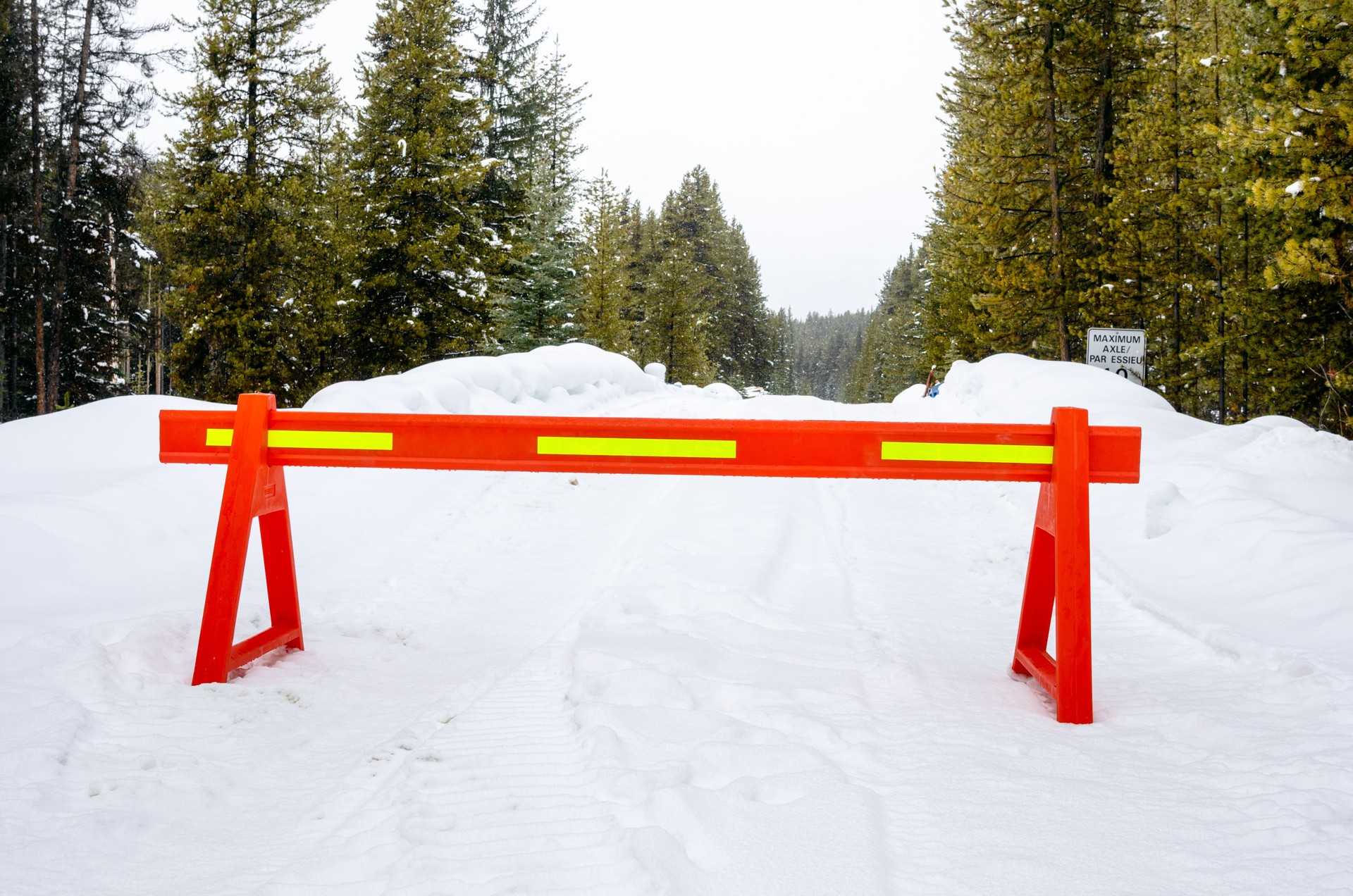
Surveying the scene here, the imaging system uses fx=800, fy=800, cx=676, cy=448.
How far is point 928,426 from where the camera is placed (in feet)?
11.9

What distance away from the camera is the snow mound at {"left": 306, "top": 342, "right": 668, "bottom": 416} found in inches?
411

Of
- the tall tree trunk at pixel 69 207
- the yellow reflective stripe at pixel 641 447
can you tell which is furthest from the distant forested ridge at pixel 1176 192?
the tall tree trunk at pixel 69 207

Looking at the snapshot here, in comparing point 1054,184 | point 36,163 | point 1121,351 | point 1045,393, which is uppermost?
point 36,163

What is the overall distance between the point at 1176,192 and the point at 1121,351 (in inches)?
180

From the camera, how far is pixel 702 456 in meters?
3.68

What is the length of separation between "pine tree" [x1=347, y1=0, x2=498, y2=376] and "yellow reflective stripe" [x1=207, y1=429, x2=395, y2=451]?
19332mm

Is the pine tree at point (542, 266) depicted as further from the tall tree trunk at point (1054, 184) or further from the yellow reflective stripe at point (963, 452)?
the yellow reflective stripe at point (963, 452)

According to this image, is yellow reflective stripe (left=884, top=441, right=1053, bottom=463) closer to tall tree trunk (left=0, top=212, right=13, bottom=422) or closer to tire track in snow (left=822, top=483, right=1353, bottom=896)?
tire track in snow (left=822, top=483, right=1353, bottom=896)

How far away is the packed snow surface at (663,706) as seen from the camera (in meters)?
2.38

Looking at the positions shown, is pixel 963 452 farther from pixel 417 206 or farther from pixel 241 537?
pixel 417 206

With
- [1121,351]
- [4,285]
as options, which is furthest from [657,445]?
[4,285]

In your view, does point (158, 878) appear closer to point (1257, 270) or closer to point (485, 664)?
point (485, 664)

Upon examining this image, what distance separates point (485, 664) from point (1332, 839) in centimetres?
342

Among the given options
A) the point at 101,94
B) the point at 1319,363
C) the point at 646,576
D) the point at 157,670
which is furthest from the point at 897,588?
the point at 101,94
